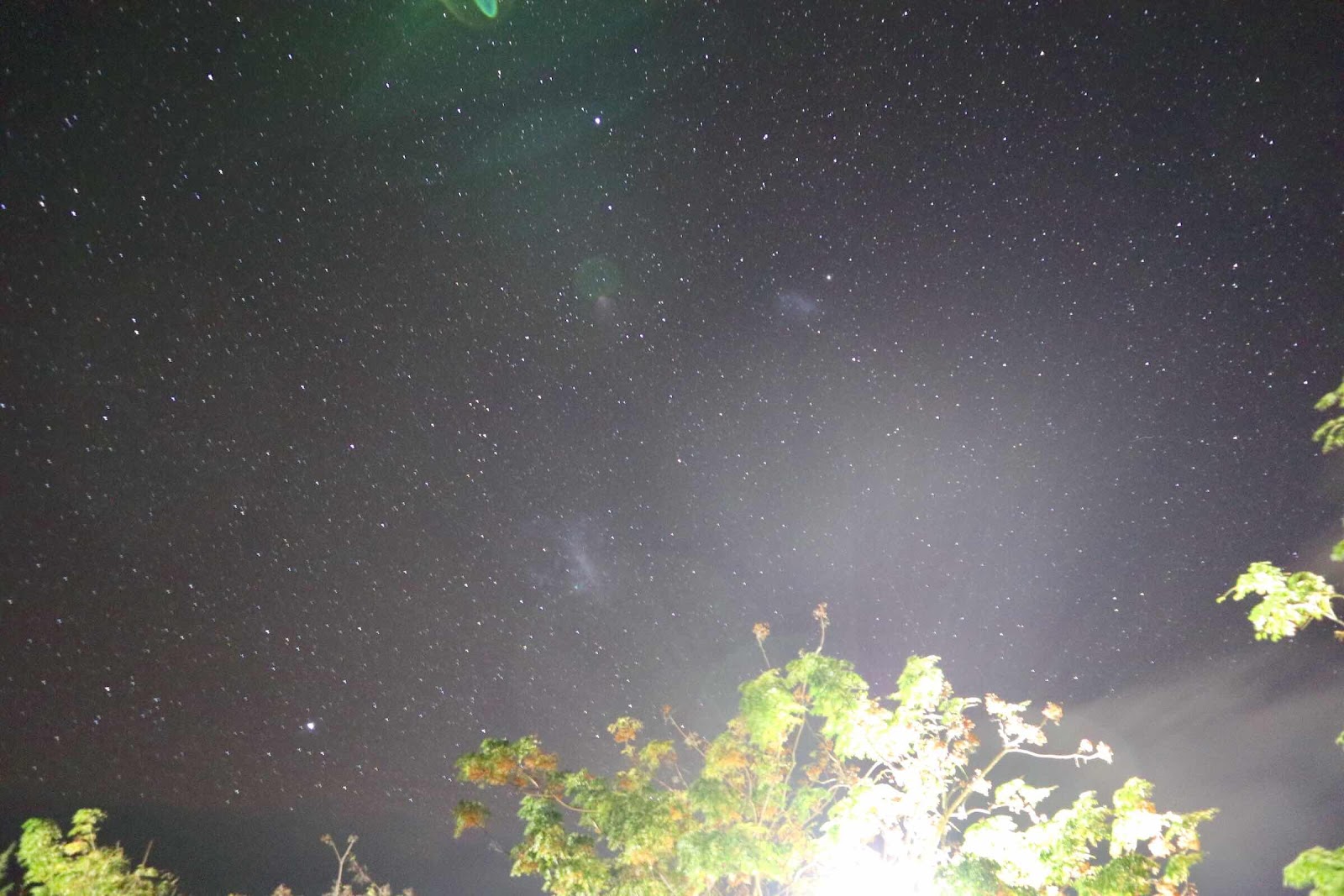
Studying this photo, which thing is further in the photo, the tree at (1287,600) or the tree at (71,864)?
the tree at (71,864)

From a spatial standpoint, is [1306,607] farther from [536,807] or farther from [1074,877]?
[536,807]

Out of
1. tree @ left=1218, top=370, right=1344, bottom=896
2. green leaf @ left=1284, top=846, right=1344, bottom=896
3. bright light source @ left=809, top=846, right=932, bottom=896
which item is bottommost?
green leaf @ left=1284, top=846, right=1344, bottom=896

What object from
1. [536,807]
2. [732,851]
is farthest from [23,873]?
[732,851]

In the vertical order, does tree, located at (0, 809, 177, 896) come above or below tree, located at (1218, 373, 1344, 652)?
below

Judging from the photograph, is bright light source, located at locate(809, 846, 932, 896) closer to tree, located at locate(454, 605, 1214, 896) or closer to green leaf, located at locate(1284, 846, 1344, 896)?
tree, located at locate(454, 605, 1214, 896)

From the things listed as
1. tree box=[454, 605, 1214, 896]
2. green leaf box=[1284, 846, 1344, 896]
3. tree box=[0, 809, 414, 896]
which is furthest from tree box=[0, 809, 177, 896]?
green leaf box=[1284, 846, 1344, 896]

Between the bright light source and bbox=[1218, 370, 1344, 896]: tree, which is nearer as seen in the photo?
bbox=[1218, 370, 1344, 896]: tree

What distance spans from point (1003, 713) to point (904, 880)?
235 cm

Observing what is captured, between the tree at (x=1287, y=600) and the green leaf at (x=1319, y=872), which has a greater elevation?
the tree at (x=1287, y=600)

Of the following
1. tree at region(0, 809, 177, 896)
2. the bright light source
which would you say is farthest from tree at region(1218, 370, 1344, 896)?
tree at region(0, 809, 177, 896)

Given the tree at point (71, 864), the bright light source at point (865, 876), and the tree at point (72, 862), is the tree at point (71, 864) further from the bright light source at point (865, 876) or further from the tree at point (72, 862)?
the bright light source at point (865, 876)

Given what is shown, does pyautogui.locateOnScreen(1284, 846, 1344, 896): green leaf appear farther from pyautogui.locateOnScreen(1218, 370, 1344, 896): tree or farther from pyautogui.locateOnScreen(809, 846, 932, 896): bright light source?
pyautogui.locateOnScreen(809, 846, 932, 896): bright light source

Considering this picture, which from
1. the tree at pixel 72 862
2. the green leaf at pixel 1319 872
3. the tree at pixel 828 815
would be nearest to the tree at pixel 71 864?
the tree at pixel 72 862

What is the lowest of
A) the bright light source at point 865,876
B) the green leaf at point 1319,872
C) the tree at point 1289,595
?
the green leaf at point 1319,872
